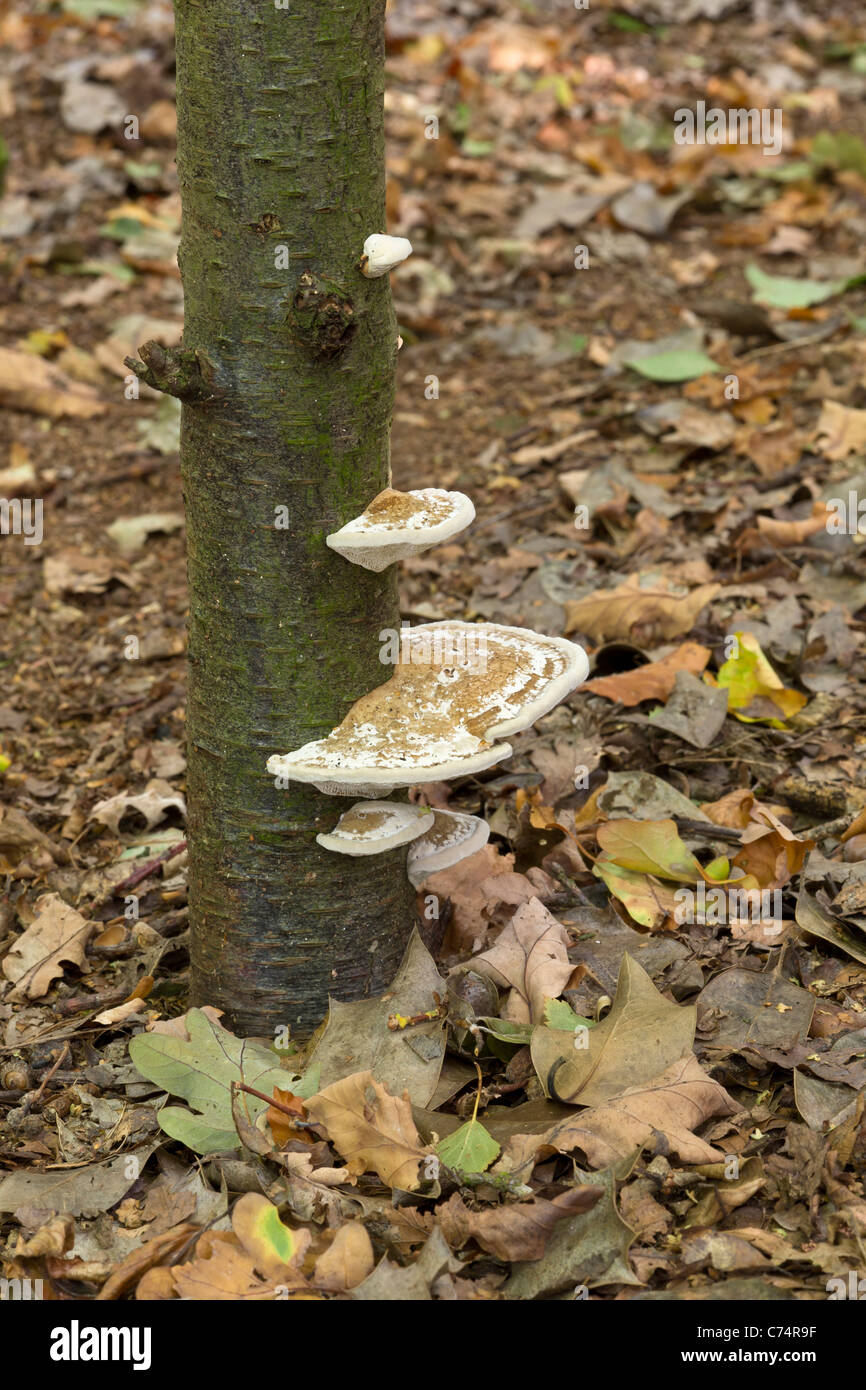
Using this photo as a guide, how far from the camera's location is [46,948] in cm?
330

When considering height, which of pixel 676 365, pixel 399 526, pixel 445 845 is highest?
pixel 676 365

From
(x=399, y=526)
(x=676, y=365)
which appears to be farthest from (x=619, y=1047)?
(x=676, y=365)

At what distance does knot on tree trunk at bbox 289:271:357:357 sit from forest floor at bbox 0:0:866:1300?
1.31 m

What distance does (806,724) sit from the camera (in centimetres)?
380

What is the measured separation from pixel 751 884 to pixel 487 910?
655 mm

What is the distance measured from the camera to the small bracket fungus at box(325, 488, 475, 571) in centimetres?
236

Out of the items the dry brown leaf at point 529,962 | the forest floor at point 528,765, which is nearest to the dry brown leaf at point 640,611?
the forest floor at point 528,765

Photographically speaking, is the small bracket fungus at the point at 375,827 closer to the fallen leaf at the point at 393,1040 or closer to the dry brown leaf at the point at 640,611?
the fallen leaf at the point at 393,1040

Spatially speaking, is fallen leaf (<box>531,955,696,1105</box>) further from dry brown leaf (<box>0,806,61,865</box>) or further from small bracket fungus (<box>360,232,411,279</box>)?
dry brown leaf (<box>0,806,61,865</box>)

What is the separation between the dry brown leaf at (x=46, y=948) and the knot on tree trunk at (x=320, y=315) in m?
1.70

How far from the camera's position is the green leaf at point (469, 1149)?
2.39 m

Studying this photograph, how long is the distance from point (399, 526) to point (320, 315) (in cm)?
42

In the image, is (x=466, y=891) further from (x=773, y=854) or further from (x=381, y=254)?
(x=381, y=254)

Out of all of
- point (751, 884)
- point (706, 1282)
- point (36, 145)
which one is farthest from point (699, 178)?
point (706, 1282)
